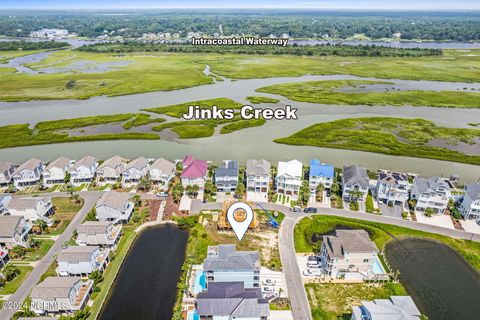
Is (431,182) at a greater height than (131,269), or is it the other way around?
(431,182)

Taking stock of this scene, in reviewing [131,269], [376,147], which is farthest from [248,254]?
[376,147]

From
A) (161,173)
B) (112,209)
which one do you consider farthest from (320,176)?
(112,209)

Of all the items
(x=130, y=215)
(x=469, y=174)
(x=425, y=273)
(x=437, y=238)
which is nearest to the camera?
(x=425, y=273)

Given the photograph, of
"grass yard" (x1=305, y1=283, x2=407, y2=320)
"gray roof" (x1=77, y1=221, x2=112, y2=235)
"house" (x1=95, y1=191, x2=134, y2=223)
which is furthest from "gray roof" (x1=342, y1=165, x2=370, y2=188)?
"gray roof" (x1=77, y1=221, x2=112, y2=235)

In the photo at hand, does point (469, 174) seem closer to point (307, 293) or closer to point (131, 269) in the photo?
point (307, 293)

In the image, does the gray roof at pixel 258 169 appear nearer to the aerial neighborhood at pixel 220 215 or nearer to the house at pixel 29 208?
the aerial neighborhood at pixel 220 215

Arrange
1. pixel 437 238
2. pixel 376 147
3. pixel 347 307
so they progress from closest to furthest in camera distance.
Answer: pixel 347 307, pixel 437 238, pixel 376 147

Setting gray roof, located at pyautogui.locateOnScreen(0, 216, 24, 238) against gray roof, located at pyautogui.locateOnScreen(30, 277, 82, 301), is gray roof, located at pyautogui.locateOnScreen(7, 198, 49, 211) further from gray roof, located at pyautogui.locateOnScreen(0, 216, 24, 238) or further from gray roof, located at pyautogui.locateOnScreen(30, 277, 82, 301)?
gray roof, located at pyautogui.locateOnScreen(30, 277, 82, 301)
